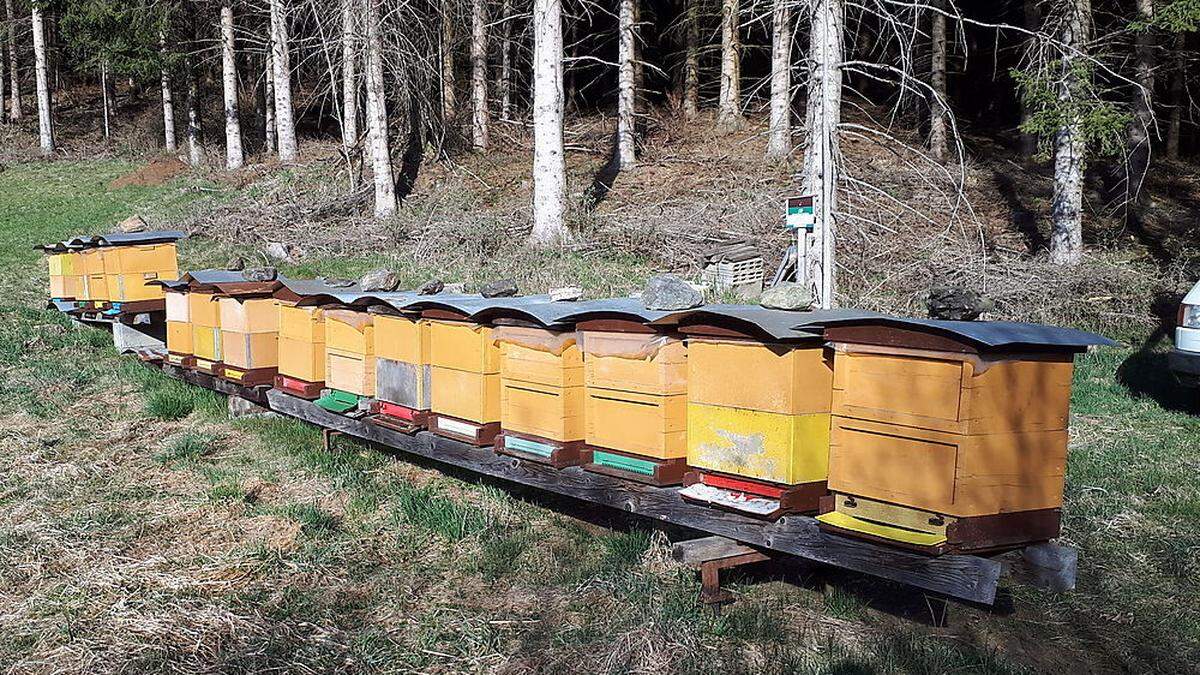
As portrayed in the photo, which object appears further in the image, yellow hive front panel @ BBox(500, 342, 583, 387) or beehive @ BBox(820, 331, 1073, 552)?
yellow hive front panel @ BBox(500, 342, 583, 387)

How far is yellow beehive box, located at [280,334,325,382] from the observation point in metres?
7.94

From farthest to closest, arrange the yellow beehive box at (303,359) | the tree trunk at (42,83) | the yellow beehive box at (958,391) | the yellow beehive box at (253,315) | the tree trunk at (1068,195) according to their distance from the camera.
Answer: the tree trunk at (42,83) < the tree trunk at (1068,195) < the yellow beehive box at (253,315) < the yellow beehive box at (303,359) < the yellow beehive box at (958,391)

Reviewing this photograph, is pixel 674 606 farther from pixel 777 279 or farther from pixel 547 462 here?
pixel 777 279

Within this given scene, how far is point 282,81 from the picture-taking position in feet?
77.8

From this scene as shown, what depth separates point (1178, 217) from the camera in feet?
56.0

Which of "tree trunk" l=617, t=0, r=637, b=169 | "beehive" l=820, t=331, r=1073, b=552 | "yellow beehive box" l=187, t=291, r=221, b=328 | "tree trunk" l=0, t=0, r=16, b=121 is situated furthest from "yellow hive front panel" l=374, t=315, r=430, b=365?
"tree trunk" l=0, t=0, r=16, b=121

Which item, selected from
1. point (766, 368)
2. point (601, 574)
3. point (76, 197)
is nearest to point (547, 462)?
point (601, 574)

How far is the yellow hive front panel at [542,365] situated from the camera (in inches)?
224

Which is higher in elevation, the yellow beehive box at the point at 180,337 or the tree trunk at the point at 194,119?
the tree trunk at the point at 194,119

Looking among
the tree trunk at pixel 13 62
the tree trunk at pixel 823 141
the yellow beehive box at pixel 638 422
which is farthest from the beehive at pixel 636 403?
the tree trunk at pixel 13 62

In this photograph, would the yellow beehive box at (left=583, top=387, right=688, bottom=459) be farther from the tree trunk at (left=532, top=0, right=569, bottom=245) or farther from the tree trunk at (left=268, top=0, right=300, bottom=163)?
the tree trunk at (left=268, top=0, right=300, bottom=163)

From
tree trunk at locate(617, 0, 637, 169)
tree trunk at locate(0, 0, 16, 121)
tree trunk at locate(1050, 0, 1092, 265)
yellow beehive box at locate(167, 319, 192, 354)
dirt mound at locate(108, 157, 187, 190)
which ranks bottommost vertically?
yellow beehive box at locate(167, 319, 192, 354)

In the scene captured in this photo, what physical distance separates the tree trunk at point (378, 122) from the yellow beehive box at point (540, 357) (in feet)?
40.3

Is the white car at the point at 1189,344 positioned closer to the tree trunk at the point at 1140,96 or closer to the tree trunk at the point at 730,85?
the tree trunk at the point at 1140,96
